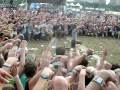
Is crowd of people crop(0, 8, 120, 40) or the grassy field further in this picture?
crowd of people crop(0, 8, 120, 40)

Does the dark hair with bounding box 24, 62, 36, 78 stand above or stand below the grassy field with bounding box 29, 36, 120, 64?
above

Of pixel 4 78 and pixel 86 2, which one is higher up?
pixel 4 78

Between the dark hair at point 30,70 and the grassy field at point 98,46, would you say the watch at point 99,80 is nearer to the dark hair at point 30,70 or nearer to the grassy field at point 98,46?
the dark hair at point 30,70

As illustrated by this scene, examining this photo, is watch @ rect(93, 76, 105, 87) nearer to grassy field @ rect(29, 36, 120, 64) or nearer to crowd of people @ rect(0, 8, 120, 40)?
grassy field @ rect(29, 36, 120, 64)

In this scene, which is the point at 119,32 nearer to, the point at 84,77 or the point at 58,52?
the point at 58,52

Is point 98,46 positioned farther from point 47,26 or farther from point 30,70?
point 30,70

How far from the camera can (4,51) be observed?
711 cm

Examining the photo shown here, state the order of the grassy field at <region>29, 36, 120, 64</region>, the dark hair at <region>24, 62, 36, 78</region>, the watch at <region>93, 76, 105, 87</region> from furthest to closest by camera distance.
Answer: the grassy field at <region>29, 36, 120, 64</region> < the dark hair at <region>24, 62, 36, 78</region> < the watch at <region>93, 76, 105, 87</region>

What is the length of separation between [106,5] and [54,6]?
1162cm

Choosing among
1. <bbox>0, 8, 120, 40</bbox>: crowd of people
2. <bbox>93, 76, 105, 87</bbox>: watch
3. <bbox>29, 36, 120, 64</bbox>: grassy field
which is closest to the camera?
<bbox>93, 76, 105, 87</bbox>: watch

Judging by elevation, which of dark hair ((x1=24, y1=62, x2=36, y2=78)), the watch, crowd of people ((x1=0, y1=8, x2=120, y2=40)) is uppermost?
the watch

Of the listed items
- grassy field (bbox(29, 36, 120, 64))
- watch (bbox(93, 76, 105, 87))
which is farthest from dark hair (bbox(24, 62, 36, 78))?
grassy field (bbox(29, 36, 120, 64))

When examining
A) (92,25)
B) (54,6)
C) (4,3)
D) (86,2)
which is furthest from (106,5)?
(92,25)

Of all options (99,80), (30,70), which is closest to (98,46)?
(30,70)
